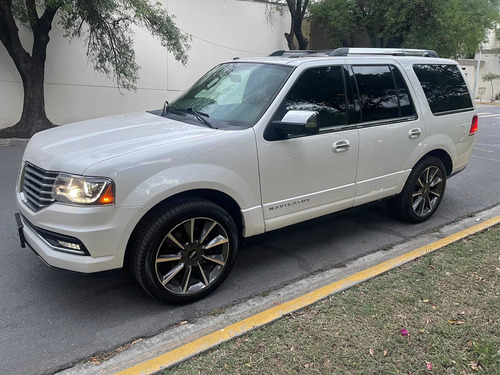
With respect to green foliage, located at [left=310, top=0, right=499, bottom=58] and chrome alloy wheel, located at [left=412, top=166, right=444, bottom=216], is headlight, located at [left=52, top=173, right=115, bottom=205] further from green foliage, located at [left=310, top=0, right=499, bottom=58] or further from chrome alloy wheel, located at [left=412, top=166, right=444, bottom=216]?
green foliage, located at [left=310, top=0, right=499, bottom=58]

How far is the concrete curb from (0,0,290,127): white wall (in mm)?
12139

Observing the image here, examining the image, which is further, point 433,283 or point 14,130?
point 14,130

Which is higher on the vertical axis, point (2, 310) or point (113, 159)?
point (113, 159)

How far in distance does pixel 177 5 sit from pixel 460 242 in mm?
13169

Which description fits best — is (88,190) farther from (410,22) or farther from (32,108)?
(410,22)

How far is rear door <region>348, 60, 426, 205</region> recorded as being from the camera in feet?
13.6

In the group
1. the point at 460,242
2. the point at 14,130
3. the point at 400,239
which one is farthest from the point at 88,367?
the point at 14,130

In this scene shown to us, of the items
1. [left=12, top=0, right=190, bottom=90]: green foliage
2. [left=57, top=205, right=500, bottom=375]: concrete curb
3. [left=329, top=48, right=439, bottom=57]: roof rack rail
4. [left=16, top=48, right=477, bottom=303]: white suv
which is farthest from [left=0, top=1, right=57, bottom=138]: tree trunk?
[left=57, top=205, right=500, bottom=375]: concrete curb

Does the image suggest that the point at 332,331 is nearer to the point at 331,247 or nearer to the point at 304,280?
the point at 304,280

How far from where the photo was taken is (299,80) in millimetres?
3734

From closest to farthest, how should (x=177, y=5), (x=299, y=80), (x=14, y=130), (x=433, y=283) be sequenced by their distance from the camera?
1. (x=433, y=283)
2. (x=299, y=80)
3. (x=14, y=130)
4. (x=177, y=5)

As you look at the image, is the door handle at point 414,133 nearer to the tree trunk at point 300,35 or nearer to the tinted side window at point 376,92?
the tinted side window at point 376,92

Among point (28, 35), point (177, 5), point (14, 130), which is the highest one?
point (177, 5)

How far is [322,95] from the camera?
12.8 ft
